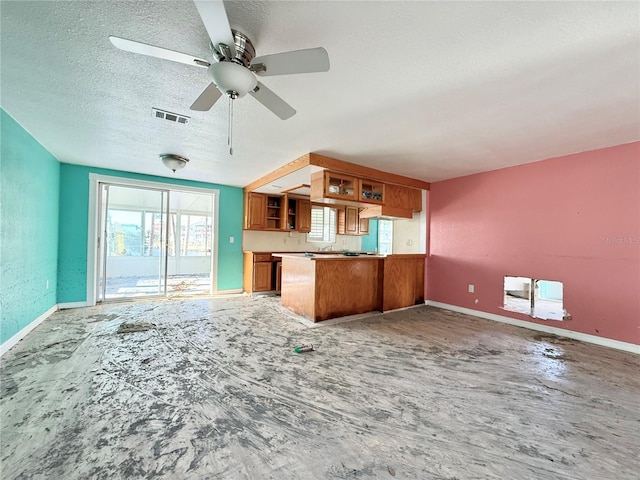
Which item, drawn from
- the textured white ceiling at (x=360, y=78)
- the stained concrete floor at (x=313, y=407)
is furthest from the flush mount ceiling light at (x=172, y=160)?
the stained concrete floor at (x=313, y=407)

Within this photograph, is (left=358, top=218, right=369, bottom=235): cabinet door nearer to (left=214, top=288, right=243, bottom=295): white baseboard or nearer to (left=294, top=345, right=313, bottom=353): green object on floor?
(left=214, top=288, right=243, bottom=295): white baseboard

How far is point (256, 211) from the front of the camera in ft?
19.1

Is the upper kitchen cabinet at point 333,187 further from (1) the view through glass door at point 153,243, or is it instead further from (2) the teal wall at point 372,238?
(2) the teal wall at point 372,238

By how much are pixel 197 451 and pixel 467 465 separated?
143 centimetres

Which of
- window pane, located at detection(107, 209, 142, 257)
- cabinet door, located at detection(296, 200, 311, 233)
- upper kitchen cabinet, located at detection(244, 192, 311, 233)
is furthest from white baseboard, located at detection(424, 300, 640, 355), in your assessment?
window pane, located at detection(107, 209, 142, 257)

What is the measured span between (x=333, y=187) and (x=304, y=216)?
7.63ft

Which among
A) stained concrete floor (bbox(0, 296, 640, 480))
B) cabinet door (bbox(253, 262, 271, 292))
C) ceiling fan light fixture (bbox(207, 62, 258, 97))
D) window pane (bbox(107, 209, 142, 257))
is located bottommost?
stained concrete floor (bbox(0, 296, 640, 480))

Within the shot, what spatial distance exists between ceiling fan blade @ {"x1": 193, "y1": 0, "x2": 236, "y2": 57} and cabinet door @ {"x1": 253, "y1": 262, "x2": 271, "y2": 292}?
451cm

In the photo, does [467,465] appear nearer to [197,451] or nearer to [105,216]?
[197,451]

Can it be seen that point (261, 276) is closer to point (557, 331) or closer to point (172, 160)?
point (172, 160)

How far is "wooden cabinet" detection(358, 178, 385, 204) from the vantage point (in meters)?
4.33

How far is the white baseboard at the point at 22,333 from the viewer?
8.49ft

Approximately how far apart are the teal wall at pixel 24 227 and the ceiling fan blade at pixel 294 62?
2897 millimetres

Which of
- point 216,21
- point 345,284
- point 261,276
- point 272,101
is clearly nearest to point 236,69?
point 216,21
